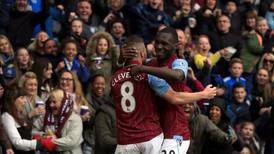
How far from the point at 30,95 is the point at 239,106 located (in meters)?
3.82

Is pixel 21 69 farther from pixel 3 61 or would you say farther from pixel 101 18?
pixel 101 18

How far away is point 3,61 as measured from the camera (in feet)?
52.6

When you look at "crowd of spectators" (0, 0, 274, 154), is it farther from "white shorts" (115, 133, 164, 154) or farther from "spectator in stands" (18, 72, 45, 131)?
"white shorts" (115, 133, 164, 154)

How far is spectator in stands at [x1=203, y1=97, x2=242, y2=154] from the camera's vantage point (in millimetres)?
14539

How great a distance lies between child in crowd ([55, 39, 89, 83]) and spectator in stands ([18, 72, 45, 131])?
4.03 feet

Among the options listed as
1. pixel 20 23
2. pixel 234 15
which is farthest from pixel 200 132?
pixel 234 15

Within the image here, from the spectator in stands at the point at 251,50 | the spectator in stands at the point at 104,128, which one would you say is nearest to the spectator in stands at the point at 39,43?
the spectator in stands at the point at 104,128

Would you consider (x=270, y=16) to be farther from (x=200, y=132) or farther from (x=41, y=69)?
(x=200, y=132)

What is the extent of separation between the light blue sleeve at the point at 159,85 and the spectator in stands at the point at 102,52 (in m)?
5.01

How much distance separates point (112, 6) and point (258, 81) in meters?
3.03

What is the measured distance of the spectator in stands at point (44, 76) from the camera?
50.8ft

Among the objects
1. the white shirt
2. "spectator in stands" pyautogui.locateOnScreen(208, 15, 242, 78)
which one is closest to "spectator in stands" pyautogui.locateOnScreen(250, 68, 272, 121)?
"spectator in stands" pyautogui.locateOnScreen(208, 15, 242, 78)

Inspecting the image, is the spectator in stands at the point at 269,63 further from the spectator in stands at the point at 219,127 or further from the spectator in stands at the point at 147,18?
the spectator in stands at the point at 219,127

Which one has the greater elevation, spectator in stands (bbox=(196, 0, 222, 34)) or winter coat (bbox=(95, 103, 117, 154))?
spectator in stands (bbox=(196, 0, 222, 34))
